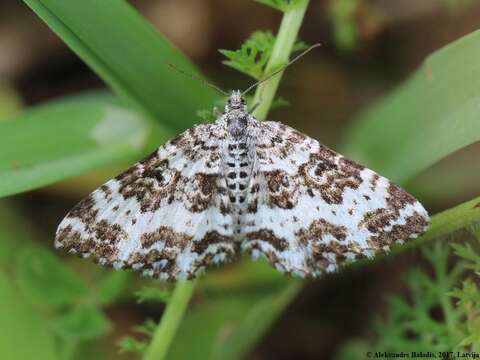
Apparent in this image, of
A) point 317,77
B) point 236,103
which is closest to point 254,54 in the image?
point 236,103

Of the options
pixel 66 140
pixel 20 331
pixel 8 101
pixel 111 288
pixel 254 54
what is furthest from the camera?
pixel 8 101

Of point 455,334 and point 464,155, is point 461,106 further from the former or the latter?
point 464,155

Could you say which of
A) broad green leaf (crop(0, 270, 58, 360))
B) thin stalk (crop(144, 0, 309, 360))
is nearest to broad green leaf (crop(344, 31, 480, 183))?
thin stalk (crop(144, 0, 309, 360))

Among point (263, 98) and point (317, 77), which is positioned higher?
point (317, 77)

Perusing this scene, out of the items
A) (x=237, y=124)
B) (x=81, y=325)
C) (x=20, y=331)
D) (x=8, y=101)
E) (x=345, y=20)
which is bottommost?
(x=20, y=331)

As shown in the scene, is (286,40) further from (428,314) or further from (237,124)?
(428,314)

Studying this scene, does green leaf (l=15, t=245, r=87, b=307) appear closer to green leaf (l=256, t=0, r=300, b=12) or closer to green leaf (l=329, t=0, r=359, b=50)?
green leaf (l=256, t=0, r=300, b=12)
